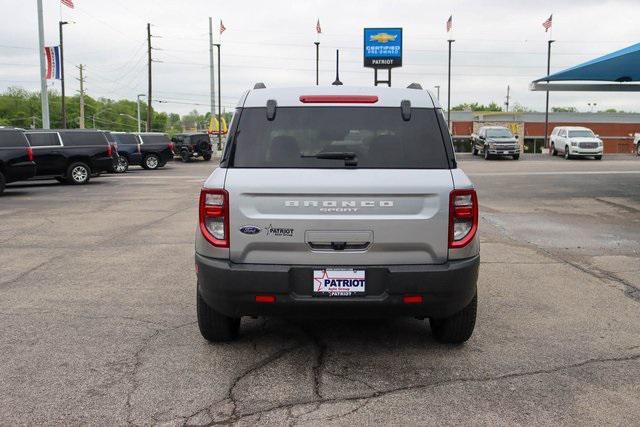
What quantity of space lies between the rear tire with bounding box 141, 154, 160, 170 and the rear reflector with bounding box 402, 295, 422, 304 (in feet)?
88.5

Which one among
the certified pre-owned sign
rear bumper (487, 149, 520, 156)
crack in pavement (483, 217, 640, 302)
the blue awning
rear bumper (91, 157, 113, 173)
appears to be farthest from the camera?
the certified pre-owned sign

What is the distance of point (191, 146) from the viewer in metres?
36.5

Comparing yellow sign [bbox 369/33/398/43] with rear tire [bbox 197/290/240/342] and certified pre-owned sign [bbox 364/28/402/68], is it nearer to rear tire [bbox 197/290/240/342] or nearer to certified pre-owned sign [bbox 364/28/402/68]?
certified pre-owned sign [bbox 364/28/402/68]

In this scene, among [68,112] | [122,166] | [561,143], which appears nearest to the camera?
[122,166]

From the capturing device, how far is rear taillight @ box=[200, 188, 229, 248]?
3.97 meters

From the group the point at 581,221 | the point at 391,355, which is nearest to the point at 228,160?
the point at 391,355

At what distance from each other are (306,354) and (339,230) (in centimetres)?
114

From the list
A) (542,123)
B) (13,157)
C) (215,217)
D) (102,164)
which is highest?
(542,123)

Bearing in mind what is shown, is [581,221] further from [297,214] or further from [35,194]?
[35,194]

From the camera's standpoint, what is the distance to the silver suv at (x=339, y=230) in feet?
12.9

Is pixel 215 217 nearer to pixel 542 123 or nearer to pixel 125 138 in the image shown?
pixel 125 138

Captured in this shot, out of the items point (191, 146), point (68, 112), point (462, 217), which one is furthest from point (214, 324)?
point (68, 112)

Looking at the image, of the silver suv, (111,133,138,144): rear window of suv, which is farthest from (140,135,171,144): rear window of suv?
the silver suv

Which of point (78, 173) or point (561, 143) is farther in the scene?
point (561, 143)
